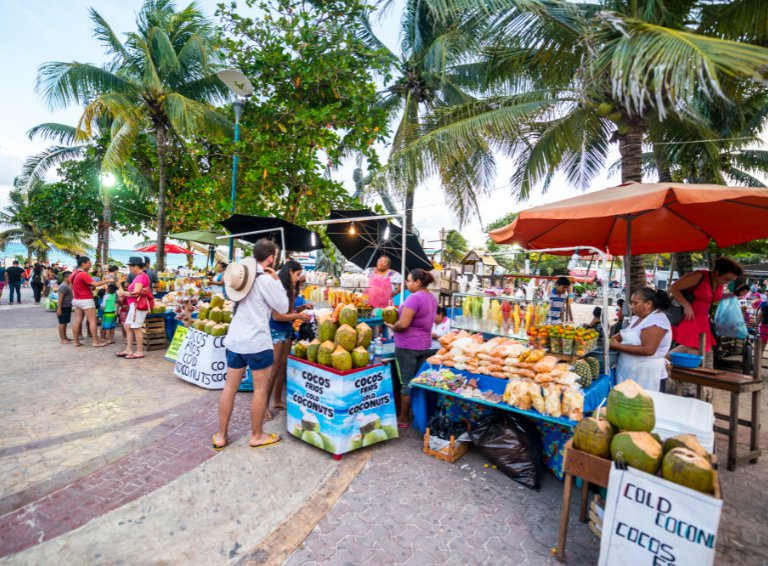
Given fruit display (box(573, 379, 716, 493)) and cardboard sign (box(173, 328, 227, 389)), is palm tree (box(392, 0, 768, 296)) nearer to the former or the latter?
fruit display (box(573, 379, 716, 493))

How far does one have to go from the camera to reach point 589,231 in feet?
19.9

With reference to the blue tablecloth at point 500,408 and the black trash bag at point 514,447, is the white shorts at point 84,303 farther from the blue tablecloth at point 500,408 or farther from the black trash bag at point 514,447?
the black trash bag at point 514,447

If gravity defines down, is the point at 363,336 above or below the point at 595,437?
above

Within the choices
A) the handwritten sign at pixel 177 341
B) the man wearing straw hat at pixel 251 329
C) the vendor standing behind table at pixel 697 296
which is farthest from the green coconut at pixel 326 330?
the vendor standing behind table at pixel 697 296

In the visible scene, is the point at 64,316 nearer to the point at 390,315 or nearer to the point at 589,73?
the point at 390,315

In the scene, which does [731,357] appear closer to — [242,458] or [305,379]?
[305,379]

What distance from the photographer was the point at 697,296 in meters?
5.23

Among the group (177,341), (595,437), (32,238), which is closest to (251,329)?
(595,437)

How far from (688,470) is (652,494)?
0.23 m

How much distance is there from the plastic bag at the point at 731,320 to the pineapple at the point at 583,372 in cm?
602

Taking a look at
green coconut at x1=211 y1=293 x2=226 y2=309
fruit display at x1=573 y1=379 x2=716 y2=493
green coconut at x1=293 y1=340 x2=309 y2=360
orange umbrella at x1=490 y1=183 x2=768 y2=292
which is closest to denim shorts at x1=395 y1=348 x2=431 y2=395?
green coconut at x1=293 y1=340 x2=309 y2=360

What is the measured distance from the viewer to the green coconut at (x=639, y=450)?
215cm

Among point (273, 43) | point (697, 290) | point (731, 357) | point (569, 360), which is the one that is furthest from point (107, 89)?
point (731, 357)

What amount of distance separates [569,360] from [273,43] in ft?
25.0
